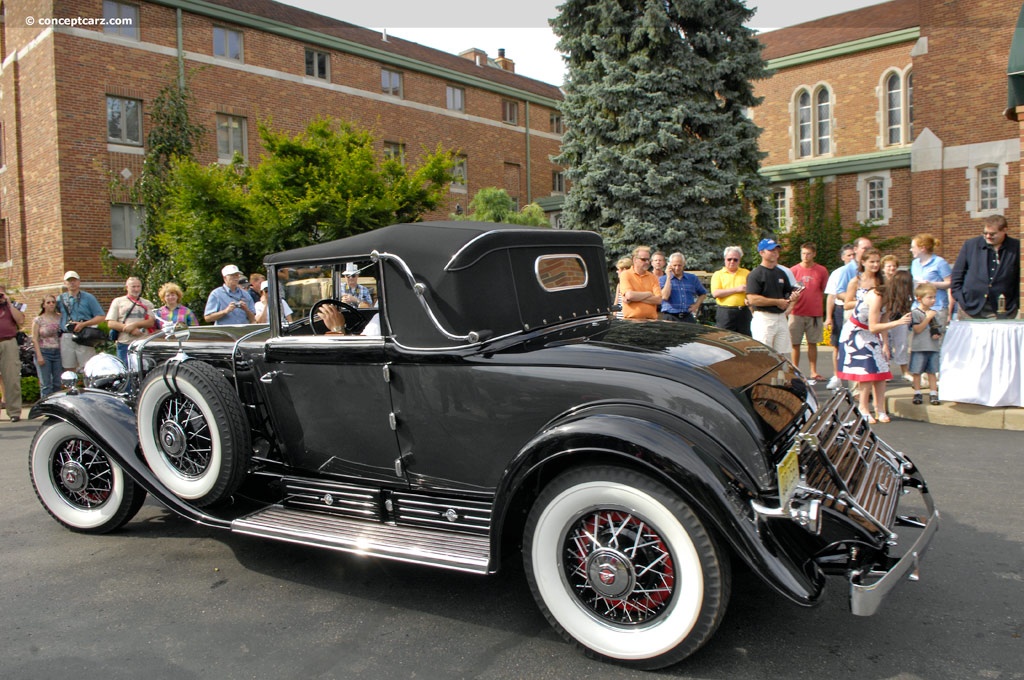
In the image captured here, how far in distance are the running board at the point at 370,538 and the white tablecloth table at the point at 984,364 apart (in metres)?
5.76

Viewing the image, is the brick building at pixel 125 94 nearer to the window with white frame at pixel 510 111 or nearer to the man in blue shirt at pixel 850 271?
the window with white frame at pixel 510 111

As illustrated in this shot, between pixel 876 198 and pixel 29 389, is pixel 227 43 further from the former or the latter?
pixel 876 198

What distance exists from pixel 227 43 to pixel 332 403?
891 inches

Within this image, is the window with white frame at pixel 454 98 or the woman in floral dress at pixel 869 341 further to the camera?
the window with white frame at pixel 454 98

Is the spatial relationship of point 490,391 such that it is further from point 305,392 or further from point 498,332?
point 305,392

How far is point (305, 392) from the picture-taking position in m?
3.87

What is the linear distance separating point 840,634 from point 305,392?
2803 millimetres

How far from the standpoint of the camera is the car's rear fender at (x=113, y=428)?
13.1 ft

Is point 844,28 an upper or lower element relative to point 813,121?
upper

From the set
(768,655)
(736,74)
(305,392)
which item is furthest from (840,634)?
(736,74)

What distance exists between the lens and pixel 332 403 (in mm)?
3768

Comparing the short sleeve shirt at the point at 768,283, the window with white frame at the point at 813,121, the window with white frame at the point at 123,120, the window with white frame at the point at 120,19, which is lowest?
the short sleeve shirt at the point at 768,283

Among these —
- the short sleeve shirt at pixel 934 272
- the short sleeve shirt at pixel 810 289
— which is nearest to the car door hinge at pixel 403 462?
the short sleeve shirt at pixel 810 289

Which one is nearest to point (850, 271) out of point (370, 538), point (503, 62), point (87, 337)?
point (370, 538)
